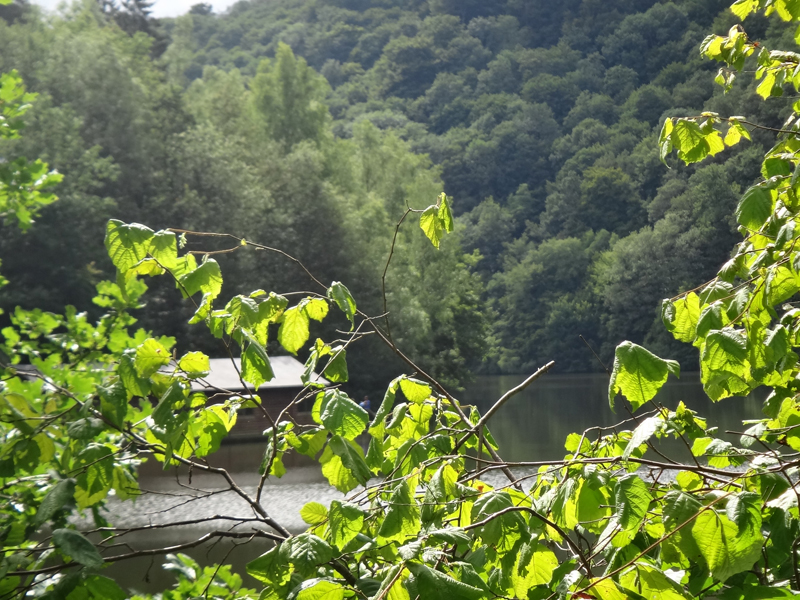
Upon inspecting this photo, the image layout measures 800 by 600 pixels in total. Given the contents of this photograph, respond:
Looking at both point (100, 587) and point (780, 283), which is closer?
point (100, 587)

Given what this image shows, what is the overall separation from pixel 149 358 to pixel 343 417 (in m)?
0.40

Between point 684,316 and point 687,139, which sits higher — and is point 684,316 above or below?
below

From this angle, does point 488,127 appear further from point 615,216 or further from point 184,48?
point 184,48

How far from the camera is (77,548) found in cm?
115

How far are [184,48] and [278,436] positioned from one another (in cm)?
6723

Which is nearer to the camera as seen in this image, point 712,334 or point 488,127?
point 712,334

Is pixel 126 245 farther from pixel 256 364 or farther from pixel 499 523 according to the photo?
pixel 499 523

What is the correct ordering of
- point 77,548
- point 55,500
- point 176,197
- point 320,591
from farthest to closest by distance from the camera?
point 176,197, point 55,500, point 77,548, point 320,591

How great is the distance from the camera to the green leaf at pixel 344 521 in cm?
122

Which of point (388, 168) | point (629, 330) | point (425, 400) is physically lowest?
point (629, 330)

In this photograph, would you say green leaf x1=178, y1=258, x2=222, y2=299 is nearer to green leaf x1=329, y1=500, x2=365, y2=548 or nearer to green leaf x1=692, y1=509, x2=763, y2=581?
green leaf x1=329, y1=500, x2=365, y2=548

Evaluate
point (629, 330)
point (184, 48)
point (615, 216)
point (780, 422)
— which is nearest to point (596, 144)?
point (615, 216)

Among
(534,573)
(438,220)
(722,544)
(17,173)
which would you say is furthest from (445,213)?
(17,173)

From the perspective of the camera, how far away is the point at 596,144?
243ft
